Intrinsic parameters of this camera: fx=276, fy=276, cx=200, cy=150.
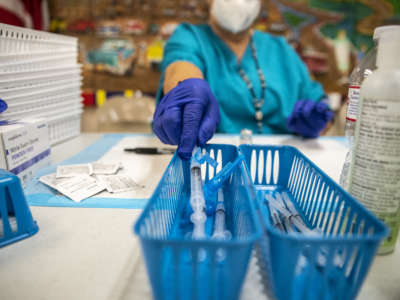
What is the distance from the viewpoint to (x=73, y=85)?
0.90 m

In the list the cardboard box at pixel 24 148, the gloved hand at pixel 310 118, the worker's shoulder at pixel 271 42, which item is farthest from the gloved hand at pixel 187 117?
the worker's shoulder at pixel 271 42

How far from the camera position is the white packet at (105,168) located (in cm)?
60

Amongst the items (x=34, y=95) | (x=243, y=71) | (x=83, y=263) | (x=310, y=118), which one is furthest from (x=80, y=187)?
(x=243, y=71)

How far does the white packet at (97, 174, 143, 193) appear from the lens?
0.54 metres

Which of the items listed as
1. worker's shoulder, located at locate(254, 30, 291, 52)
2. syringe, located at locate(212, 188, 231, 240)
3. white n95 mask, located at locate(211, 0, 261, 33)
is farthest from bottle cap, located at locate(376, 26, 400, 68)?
worker's shoulder, located at locate(254, 30, 291, 52)

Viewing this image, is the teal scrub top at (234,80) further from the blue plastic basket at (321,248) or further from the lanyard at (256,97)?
the blue plastic basket at (321,248)

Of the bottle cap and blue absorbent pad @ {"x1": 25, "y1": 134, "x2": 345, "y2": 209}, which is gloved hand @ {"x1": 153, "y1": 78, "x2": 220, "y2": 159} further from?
the bottle cap

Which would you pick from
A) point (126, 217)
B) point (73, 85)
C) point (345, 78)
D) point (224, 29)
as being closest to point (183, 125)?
point (126, 217)

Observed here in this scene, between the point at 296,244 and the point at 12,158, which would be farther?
the point at 12,158

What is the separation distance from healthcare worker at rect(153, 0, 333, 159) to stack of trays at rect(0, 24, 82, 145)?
1.01 feet

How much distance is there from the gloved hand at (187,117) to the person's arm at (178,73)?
252 mm

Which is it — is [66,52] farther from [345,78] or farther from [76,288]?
[345,78]

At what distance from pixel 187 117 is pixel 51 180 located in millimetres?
304

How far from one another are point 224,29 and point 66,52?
578mm
